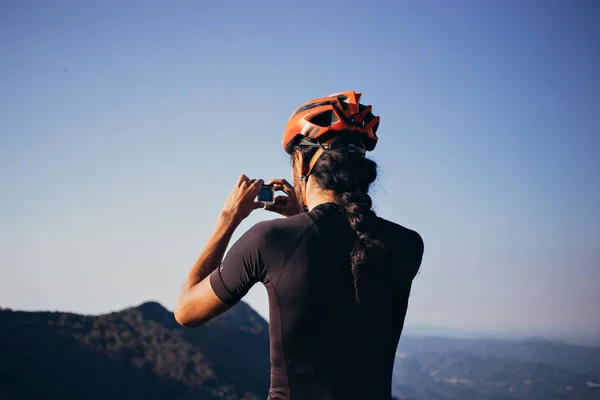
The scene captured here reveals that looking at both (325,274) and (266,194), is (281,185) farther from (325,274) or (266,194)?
(325,274)

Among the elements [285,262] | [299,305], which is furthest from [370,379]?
[285,262]

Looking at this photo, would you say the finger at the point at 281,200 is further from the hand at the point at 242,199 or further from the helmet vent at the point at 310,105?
the helmet vent at the point at 310,105

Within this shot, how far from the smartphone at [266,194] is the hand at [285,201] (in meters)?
0.13

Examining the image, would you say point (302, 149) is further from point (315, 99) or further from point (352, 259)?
point (352, 259)

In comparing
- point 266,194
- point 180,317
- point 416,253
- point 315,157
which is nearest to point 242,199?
point 266,194

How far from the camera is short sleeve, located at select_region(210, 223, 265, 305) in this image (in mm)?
2836

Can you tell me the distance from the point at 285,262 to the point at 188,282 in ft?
2.15

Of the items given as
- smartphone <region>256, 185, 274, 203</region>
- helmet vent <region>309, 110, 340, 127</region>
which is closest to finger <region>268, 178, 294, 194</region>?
smartphone <region>256, 185, 274, 203</region>

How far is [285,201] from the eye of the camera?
388 cm

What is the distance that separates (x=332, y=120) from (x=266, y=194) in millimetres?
661

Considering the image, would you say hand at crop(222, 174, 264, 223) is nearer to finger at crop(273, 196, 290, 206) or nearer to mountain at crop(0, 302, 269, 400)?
finger at crop(273, 196, 290, 206)

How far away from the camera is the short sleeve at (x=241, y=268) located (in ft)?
9.30

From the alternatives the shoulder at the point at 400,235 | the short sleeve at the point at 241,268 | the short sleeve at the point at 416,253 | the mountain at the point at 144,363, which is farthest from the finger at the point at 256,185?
the mountain at the point at 144,363

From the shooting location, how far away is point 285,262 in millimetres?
2812
